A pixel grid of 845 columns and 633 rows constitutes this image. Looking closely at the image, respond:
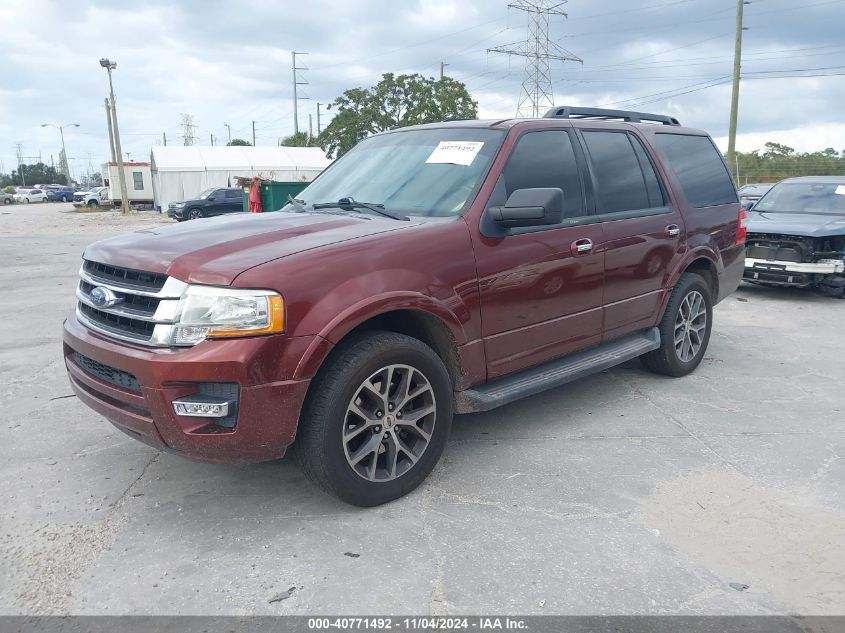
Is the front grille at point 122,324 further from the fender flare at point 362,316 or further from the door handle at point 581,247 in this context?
the door handle at point 581,247

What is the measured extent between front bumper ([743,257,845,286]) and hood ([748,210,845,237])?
1.30 ft

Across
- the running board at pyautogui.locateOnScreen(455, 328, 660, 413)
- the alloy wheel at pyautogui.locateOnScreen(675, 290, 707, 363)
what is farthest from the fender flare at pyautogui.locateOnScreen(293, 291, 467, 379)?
the alloy wheel at pyautogui.locateOnScreen(675, 290, 707, 363)

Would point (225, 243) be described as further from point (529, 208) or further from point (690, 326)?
point (690, 326)

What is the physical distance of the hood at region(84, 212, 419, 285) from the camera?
3021 millimetres

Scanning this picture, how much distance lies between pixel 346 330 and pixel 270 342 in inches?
14.4

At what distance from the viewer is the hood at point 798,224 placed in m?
8.90

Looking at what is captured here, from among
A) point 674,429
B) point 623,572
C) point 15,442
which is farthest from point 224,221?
point 674,429

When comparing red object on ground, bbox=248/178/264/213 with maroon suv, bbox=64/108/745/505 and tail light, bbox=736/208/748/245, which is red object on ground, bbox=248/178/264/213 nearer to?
maroon suv, bbox=64/108/745/505

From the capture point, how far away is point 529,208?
3619 millimetres

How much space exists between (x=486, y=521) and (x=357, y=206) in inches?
77.3

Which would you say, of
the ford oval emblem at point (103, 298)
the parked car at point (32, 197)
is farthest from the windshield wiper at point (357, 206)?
the parked car at point (32, 197)

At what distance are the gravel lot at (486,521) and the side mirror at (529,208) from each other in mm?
1411

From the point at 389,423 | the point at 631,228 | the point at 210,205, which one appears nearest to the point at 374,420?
the point at 389,423

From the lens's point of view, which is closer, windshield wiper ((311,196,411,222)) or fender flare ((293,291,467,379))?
fender flare ((293,291,467,379))
